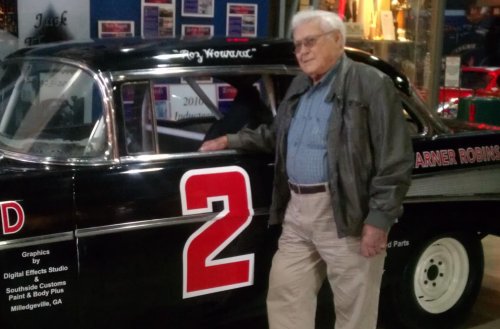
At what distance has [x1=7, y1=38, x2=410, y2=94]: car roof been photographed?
3637mm

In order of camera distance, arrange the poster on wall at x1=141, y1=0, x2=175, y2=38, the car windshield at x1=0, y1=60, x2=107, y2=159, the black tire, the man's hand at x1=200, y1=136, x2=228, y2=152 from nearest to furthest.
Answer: the car windshield at x1=0, y1=60, x2=107, y2=159 → the man's hand at x1=200, y1=136, x2=228, y2=152 → the black tire → the poster on wall at x1=141, y1=0, x2=175, y2=38

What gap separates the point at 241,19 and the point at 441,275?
4.12m

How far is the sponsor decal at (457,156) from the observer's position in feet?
14.1

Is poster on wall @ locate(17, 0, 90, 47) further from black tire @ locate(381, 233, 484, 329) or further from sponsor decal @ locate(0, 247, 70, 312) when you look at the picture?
sponsor decal @ locate(0, 247, 70, 312)

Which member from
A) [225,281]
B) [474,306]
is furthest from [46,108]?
[474,306]

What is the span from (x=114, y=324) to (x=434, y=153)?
2053mm

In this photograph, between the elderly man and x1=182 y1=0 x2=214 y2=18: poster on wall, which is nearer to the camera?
the elderly man

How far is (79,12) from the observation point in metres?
6.96

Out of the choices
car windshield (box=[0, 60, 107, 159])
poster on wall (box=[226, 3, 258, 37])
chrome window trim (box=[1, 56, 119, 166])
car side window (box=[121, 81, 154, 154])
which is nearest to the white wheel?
car side window (box=[121, 81, 154, 154])

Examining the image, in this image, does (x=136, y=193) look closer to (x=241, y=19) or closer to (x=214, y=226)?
(x=214, y=226)

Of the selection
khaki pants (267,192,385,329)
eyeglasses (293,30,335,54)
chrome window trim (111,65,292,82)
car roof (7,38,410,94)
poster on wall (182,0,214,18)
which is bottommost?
khaki pants (267,192,385,329)

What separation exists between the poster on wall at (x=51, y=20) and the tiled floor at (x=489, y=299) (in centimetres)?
403

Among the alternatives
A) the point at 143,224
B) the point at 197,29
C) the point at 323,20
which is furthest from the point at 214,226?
the point at 197,29

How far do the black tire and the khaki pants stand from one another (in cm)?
94
